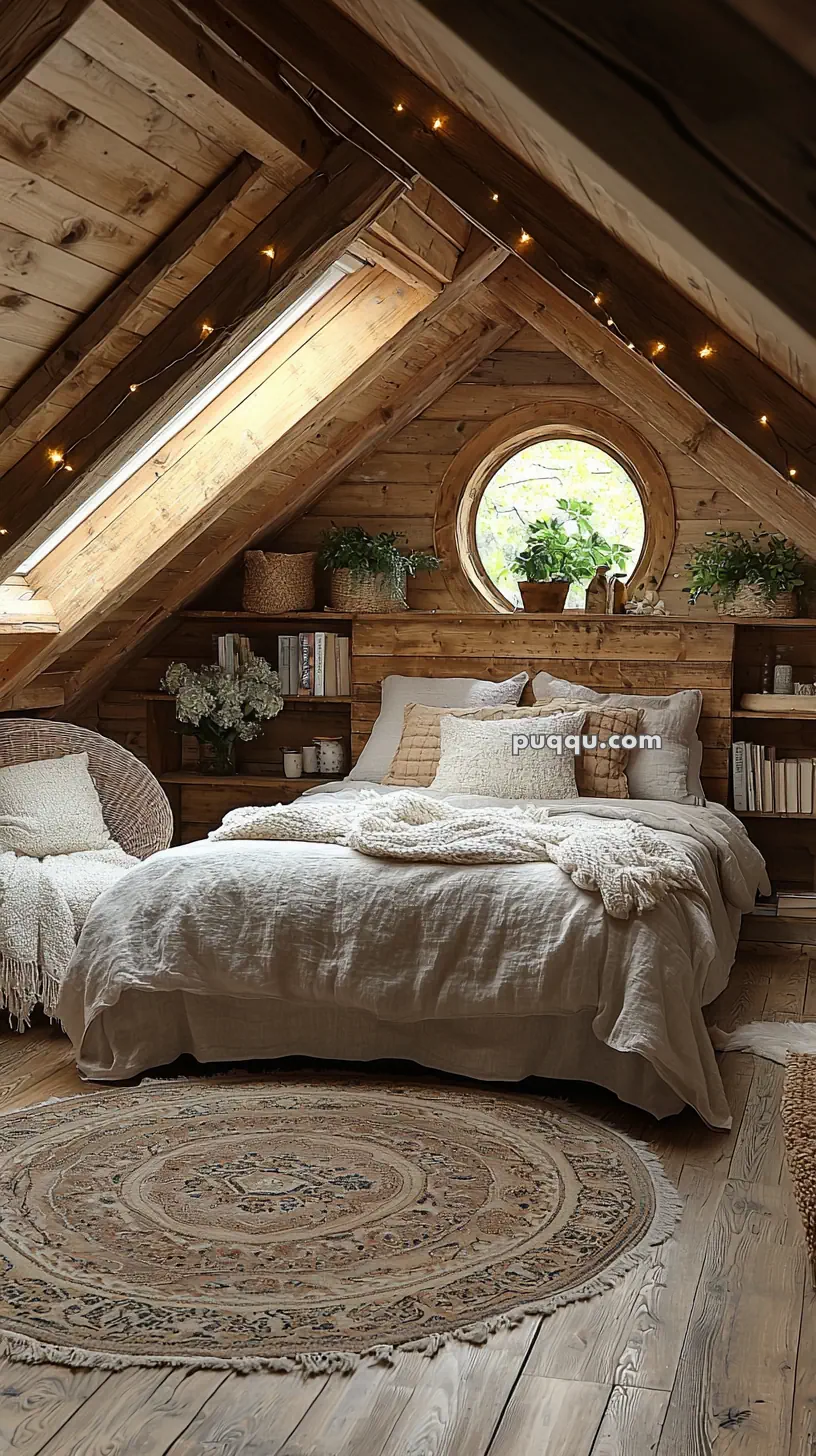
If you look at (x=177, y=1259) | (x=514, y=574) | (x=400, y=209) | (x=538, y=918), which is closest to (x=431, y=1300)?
(x=177, y=1259)

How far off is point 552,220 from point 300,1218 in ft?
7.65

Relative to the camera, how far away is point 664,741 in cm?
495

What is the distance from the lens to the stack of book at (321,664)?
5594mm

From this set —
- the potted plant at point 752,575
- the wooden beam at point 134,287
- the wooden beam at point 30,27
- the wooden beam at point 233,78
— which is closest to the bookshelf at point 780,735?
the potted plant at point 752,575

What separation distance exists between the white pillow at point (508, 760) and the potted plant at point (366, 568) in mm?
864

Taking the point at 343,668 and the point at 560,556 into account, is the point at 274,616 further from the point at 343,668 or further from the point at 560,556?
the point at 560,556

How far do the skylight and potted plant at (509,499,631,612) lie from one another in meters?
1.54

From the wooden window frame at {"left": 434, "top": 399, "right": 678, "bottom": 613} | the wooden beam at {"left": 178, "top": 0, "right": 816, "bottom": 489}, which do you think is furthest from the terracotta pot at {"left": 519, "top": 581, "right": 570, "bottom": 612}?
the wooden beam at {"left": 178, "top": 0, "right": 816, "bottom": 489}

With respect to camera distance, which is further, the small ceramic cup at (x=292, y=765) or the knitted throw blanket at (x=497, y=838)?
the small ceramic cup at (x=292, y=765)

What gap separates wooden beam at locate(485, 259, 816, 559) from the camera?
4055mm

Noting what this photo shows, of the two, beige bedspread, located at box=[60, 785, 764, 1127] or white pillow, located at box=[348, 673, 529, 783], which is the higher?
white pillow, located at box=[348, 673, 529, 783]

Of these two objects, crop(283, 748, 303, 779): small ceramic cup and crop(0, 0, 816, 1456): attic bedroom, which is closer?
crop(0, 0, 816, 1456): attic bedroom

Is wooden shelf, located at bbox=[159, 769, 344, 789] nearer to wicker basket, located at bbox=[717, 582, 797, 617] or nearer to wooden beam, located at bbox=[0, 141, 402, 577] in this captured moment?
wicker basket, located at bbox=[717, 582, 797, 617]

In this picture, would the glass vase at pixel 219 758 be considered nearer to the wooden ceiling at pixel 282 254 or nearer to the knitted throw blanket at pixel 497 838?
the wooden ceiling at pixel 282 254
